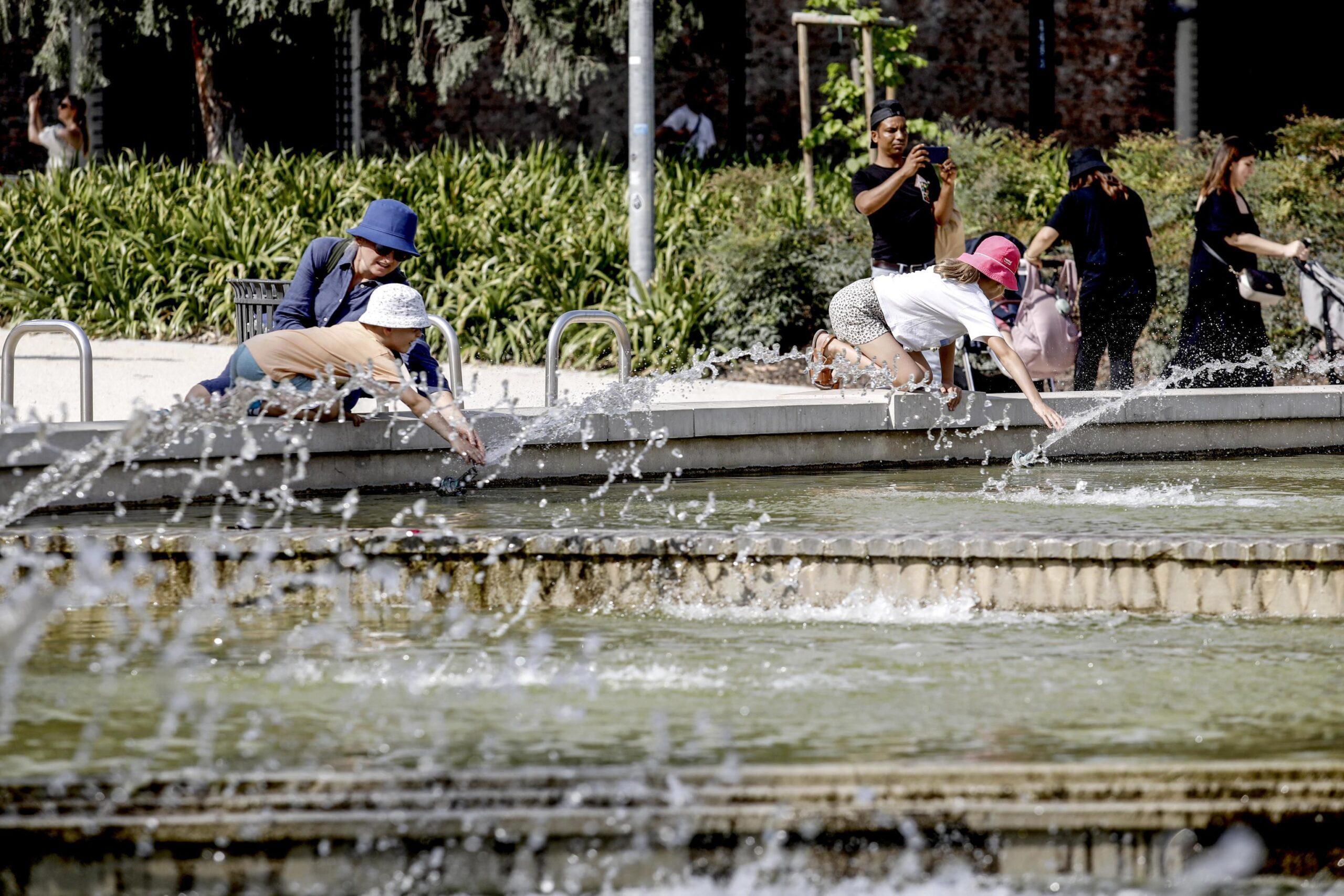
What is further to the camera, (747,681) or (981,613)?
(981,613)

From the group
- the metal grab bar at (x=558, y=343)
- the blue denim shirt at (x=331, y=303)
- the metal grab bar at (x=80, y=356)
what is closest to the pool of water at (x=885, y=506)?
the blue denim shirt at (x=331, y=303)

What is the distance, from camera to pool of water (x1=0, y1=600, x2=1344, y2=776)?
447 centimetres

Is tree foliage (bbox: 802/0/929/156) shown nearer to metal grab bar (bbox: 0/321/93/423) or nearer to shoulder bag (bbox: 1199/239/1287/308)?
shoulder bag (bbox: 1199/239/1287/308)

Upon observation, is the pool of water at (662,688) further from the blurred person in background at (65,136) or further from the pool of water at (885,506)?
the blurred person in background at (65,136)

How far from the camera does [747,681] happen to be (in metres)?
5.21

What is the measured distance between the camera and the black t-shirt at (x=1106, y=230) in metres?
11.0

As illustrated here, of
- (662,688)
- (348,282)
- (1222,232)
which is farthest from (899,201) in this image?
(662,688)

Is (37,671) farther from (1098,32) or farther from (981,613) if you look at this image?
(1098,32)

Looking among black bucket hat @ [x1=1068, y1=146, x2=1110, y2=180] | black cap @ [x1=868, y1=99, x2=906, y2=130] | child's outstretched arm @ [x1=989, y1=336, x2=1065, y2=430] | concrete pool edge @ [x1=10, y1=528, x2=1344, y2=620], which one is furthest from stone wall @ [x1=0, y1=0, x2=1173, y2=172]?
concrete pool edge @ [x1=10, y1=528, x2=1344, y2=620]

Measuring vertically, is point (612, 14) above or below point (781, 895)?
above

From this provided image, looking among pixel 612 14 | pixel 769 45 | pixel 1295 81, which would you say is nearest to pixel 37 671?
pixel 612 14

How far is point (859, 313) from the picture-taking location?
378 inches

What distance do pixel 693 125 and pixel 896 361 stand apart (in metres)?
13.8

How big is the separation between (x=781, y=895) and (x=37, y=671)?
2.33m
